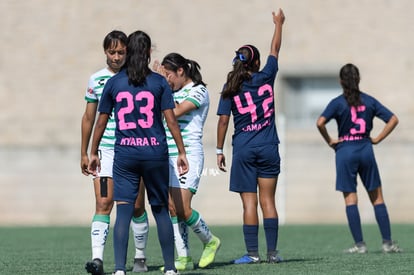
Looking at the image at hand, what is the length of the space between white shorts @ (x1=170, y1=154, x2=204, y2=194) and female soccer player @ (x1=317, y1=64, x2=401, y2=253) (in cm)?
268

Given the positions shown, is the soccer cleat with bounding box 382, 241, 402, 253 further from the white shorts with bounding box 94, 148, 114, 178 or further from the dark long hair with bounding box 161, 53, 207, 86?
the white shorts with bounding box 94, 148, 114, 178

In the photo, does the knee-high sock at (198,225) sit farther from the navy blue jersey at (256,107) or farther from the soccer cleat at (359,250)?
the soccer cleat at (359,250)

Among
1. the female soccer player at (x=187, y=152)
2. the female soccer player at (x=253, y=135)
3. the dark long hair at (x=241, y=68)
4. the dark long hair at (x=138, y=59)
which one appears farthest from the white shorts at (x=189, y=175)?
the dark long hair at (x=138, y=59)

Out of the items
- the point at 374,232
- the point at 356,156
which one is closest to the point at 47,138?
the point at 374,232

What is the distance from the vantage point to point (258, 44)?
24859mm

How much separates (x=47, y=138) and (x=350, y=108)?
14137mm

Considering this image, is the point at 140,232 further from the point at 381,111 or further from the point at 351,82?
the point at 381,111

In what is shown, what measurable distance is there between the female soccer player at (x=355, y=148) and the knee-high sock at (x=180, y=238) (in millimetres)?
2743

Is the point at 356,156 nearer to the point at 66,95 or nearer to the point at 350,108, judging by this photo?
the point at 350,108

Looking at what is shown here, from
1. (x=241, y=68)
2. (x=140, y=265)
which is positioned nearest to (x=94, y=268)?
(x=140, y=265)

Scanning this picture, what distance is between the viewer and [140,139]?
27.3 feet

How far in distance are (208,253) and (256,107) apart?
1434 millimetres

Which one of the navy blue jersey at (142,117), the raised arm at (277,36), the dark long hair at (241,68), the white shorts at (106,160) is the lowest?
the white shorts at (106,160)

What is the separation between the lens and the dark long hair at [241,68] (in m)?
10.2
